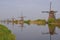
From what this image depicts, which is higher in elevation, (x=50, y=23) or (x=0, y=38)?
(x=0, y=38)

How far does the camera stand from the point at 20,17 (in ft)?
161

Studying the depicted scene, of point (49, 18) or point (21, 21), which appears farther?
point (21, 21)

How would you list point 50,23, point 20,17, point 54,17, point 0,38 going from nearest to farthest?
point 0,38 < point 54,17 < point 50,23 < point 20,17

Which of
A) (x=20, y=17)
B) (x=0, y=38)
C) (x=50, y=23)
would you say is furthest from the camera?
(x=20, y=17)

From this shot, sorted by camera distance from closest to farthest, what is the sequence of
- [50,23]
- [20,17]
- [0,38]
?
[0,38] → [50,23] → [20,17]

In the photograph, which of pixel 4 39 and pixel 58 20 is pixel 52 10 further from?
pixel 4 39

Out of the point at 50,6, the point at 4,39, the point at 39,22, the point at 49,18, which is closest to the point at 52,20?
the point at 49,18

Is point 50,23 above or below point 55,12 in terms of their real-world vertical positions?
below

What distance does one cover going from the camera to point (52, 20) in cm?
3728

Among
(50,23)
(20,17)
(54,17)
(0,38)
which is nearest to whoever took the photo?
(0,38)

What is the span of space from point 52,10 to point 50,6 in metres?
1.75

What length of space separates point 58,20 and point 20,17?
1225 cm

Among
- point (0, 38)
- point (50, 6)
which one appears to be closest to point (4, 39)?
point (0, 38)

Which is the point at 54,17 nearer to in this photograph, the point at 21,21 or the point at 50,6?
the point at 50,6
